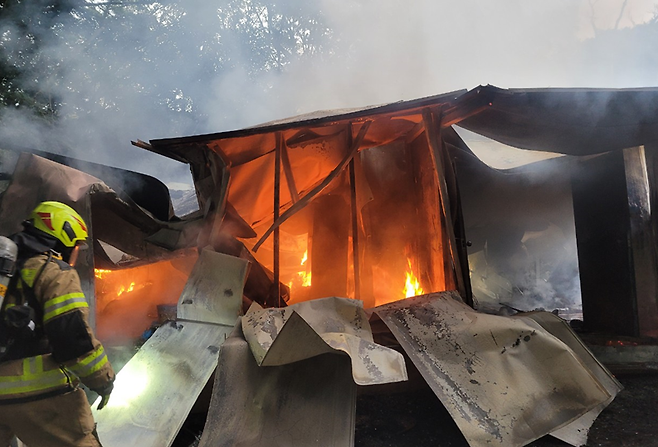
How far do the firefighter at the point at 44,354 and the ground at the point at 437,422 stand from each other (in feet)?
7.06

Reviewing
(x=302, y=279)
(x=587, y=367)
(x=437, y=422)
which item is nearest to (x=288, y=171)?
(x=302, y=279)

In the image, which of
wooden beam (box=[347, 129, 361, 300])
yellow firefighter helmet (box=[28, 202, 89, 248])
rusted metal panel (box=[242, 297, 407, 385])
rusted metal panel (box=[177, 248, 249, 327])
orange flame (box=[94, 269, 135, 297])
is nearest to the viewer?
yellow firefighter helmet (box=[28, 202, 89, 248])

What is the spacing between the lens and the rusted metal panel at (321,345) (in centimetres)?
271

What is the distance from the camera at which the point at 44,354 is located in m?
2.36

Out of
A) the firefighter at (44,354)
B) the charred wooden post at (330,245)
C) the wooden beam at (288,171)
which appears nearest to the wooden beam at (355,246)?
the wooden beam at (288,171)

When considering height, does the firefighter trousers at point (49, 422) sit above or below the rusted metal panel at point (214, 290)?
below

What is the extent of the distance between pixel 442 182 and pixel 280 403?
291 cm

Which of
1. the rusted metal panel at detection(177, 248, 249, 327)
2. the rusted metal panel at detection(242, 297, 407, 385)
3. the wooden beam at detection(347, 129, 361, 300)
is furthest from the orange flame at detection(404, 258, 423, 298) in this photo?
the rusted metal panel at detection(177, 248, 249, 327)

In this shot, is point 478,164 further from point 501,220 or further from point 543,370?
point 543,370

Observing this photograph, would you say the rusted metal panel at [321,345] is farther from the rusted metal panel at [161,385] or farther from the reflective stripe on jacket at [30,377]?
the reflective stripe on jacket at [30,377]

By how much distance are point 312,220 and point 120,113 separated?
12.1 meters

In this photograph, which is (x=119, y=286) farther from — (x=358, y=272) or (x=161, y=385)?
(x=358, y=272)

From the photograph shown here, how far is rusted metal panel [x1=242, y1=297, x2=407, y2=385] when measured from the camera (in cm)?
271

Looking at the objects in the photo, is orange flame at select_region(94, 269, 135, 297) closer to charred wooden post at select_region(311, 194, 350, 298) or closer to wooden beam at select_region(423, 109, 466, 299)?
charred wooden post at select_region(311, 194, 350, 298)
